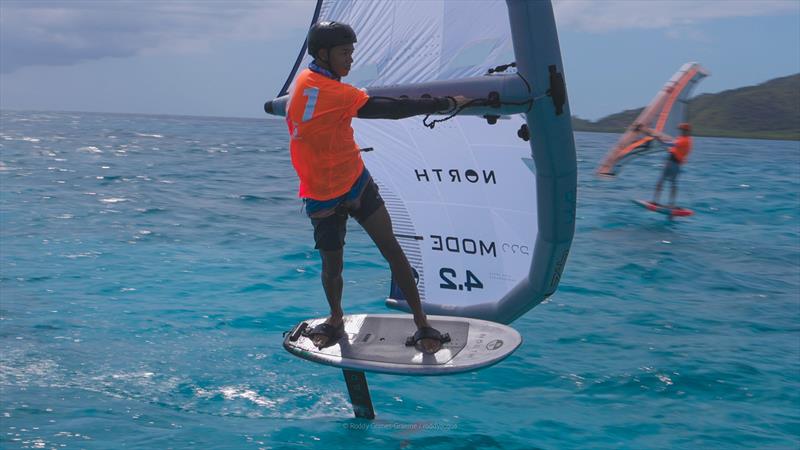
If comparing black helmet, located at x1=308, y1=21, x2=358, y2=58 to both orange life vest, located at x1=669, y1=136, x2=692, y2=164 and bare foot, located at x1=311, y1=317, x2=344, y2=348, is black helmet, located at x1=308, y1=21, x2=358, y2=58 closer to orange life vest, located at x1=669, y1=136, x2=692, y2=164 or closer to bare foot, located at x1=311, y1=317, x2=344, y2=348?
bare foot, located at x1=311, y1=317, x2=344, y2=348

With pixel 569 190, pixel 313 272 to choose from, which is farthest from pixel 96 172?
pixel 569 190

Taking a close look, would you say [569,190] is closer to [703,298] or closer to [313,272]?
[703,298]

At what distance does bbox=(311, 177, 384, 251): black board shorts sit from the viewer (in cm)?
546

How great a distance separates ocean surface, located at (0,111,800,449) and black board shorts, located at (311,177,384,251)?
255 centimetres

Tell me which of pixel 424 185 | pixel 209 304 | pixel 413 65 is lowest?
pixel 209 304

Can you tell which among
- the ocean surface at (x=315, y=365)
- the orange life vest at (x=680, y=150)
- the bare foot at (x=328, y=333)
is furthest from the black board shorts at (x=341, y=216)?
the orange life vest at (x=680, y=150)

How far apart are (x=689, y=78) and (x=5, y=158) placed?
26803 millimetres

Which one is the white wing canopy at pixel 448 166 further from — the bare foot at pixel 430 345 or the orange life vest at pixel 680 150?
the orange life vest at pixel 680 150

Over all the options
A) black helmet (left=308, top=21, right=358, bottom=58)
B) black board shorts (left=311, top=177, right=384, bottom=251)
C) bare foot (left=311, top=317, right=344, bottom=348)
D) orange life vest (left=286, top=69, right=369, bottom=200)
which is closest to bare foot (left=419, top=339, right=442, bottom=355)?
bare foot (left=311, top=317, right=344, bottom=348)

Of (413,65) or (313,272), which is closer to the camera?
(413,65)

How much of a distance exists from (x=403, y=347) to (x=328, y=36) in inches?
85.4

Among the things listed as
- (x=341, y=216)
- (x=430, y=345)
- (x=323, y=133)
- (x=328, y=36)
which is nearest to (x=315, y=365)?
(x=430, y=345)

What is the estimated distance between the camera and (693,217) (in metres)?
23.9

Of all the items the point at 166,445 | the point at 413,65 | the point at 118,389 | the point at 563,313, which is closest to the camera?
the point at 413,65
